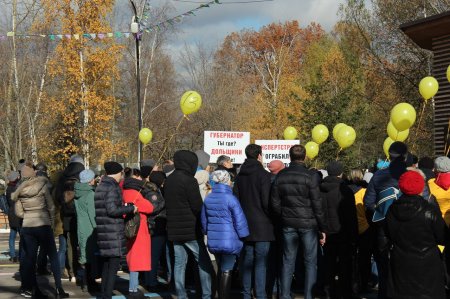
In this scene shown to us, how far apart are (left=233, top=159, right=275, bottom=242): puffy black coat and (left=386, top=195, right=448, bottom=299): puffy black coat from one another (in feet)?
8.18

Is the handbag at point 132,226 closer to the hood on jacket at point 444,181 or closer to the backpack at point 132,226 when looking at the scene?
the backpack at point 132,226

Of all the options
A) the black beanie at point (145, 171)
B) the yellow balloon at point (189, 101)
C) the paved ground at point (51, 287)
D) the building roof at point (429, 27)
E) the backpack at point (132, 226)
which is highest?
the building roof at point (429, 27)

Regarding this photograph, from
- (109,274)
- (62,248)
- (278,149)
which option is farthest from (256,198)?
(278,149)

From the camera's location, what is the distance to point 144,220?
33.2 feet

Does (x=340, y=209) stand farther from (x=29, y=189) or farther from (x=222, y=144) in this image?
(x=222, y=144)

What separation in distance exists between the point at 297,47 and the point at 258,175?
54.6m

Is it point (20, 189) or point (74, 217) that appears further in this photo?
point (74, 217)

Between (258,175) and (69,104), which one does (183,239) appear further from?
(69,104)

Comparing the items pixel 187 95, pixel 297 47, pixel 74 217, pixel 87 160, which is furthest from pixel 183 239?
pixel 297 47

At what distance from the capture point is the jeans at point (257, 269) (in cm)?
936

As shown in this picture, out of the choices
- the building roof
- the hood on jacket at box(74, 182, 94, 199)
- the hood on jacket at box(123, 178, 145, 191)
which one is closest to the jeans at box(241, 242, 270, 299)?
the hood on jacket at box(123, 178, 145, 191)

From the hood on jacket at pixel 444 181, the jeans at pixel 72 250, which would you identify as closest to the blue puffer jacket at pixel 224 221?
the hood on jacket at pixel 444 181

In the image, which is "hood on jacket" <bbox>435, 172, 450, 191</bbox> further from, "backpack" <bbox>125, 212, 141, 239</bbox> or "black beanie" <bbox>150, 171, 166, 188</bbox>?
"black beanie" <bbox>150, 171, 166, 188</bbox>

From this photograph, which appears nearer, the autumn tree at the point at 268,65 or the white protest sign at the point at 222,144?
the white protest sign at the point at 222,144
